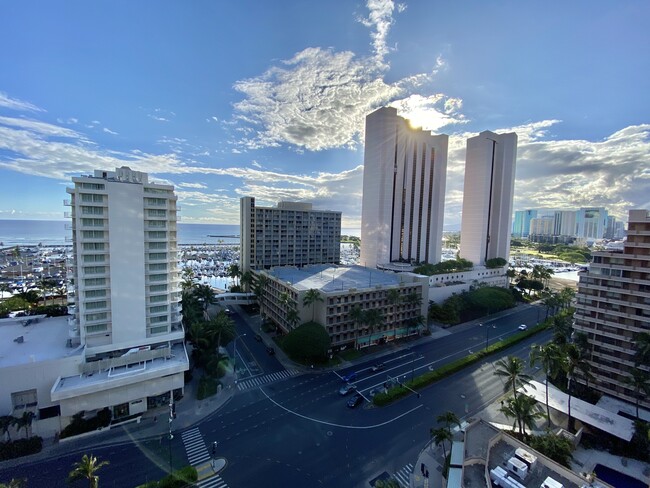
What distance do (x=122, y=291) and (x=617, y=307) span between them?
77803mm

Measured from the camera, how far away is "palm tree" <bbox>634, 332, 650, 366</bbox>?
1433 inches

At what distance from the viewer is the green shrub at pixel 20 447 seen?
32.9m

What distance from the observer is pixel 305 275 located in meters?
83.3

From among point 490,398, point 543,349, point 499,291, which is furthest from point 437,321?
point 543,349

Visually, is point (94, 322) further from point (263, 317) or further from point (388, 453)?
point (388, 453)

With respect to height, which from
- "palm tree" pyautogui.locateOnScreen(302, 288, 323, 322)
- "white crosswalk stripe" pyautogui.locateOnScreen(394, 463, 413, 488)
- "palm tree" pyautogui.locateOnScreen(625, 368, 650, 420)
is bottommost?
"white crosswalk stripe" pyautogui.locateOnScreen(394, 463, 413, 488)

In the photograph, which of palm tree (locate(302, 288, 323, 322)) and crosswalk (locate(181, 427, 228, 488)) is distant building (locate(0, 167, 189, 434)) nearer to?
crosswalk (locate(181, 427, 228, 488))

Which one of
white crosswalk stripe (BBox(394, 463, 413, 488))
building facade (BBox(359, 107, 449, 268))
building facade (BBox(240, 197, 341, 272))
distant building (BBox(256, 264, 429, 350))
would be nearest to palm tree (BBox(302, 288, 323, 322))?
distant building (BBox(256, 264, 429, 350))

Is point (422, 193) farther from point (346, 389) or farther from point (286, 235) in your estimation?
point (346, 389)

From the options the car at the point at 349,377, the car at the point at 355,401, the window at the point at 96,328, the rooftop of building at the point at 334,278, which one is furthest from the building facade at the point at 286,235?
the car at the point at 355,401

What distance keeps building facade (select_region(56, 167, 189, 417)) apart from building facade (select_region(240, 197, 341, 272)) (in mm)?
54293

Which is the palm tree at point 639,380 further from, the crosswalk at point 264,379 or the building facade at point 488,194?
the building facade at point 488,194

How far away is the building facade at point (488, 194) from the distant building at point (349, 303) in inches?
2885

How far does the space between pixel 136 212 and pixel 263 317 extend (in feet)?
151
